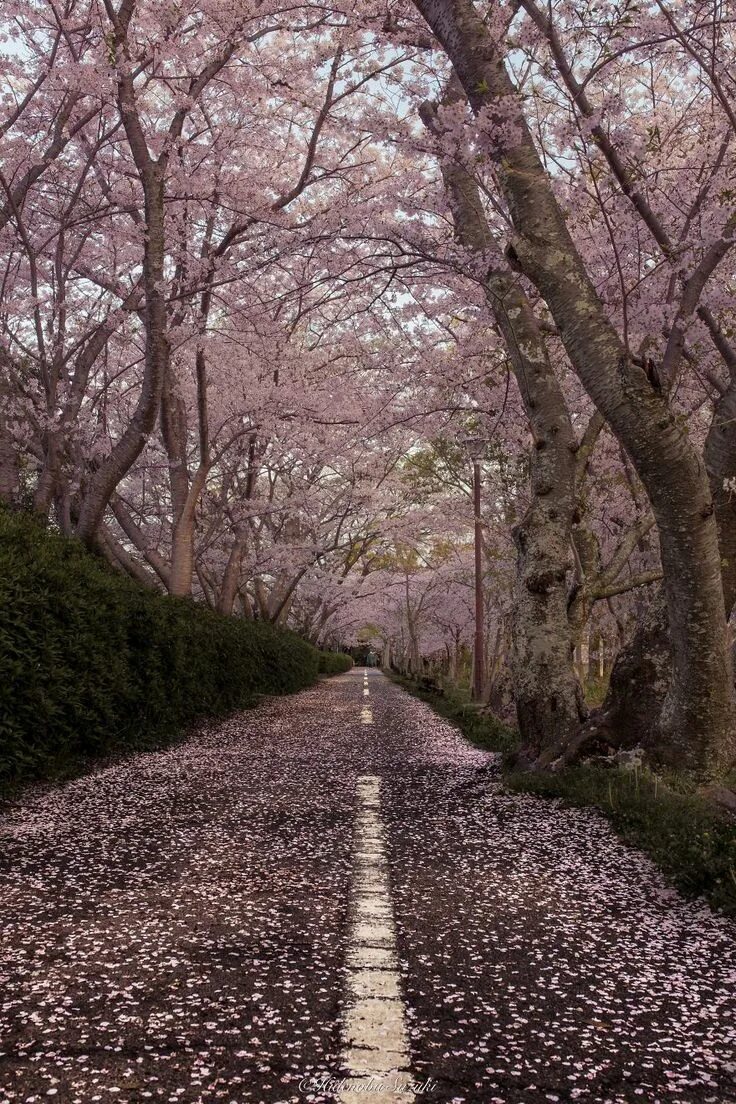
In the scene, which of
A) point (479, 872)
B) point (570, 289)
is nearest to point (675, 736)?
point (479, 872)

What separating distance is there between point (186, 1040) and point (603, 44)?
6972mm

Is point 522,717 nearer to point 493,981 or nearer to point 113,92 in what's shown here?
point 493,981

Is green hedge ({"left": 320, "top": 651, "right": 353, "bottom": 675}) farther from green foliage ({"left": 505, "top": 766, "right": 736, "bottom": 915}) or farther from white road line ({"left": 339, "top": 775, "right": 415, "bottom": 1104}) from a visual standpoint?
white road line ({"left": 339, "top": 775, "right": 415, "bottom": 1104})

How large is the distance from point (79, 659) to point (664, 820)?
541cm

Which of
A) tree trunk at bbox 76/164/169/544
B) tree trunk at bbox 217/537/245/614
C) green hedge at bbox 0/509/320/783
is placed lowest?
green hedge at bbox 0/509/320/783

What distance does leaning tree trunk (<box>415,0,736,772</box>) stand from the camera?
211 inches

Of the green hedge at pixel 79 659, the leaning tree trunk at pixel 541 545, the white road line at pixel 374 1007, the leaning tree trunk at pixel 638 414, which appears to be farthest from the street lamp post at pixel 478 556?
the white road line at pixel 374 1007

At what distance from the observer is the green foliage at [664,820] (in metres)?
3.79

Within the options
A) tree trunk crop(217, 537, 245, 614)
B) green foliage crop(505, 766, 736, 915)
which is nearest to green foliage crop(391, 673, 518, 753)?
green foliage crop(505, 766, 736, 915)

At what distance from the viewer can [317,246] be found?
11.5 m

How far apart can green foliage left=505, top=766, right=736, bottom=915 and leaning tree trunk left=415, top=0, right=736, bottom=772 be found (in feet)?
1.94

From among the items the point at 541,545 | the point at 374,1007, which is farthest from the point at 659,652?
the point at 374,1007

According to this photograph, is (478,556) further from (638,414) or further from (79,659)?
(638,414)

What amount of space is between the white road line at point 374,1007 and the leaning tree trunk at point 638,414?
3.04 m
